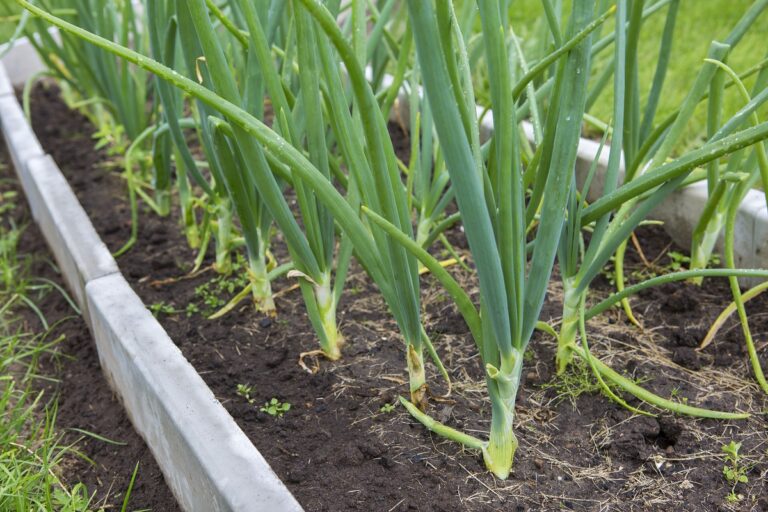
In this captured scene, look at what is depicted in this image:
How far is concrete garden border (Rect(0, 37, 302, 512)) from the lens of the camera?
1145mm

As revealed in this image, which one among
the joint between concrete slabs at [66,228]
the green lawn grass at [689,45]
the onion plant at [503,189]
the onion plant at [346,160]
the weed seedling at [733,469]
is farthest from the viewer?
the green lawn grass at [689,45]

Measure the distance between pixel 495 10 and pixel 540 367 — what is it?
79 centimetres

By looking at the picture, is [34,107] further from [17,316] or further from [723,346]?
[723,346]

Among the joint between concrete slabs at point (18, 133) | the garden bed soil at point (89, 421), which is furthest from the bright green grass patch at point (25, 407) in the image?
the joint between concrete slabs at point (18, 133)

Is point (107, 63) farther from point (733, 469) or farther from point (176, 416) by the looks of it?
point (733, 469)

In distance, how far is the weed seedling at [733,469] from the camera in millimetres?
1258

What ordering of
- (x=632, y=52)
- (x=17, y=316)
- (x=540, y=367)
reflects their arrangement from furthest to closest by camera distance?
Answer: 1. (x=17, y=316)
2. (x=540, y=367)
3. (x=632, y=52)

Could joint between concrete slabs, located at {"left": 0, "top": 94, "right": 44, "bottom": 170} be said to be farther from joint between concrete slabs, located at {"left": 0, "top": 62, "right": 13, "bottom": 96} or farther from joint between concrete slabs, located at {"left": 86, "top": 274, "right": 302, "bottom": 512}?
joint between concrete slabs, located at {"left": 86, "top": 274, "right": 302, "bottom": 512}

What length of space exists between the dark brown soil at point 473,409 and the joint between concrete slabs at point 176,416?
14cm

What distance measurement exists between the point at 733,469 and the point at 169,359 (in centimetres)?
96

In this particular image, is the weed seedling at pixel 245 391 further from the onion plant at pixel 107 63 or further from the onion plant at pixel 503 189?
the onion plant at pixel 107 63

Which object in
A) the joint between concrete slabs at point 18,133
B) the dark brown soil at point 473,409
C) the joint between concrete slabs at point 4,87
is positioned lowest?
the dark brown soil at point 473,409

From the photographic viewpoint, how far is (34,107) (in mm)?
3125

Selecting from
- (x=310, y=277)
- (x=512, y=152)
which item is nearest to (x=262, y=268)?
(x=310, y=277)
